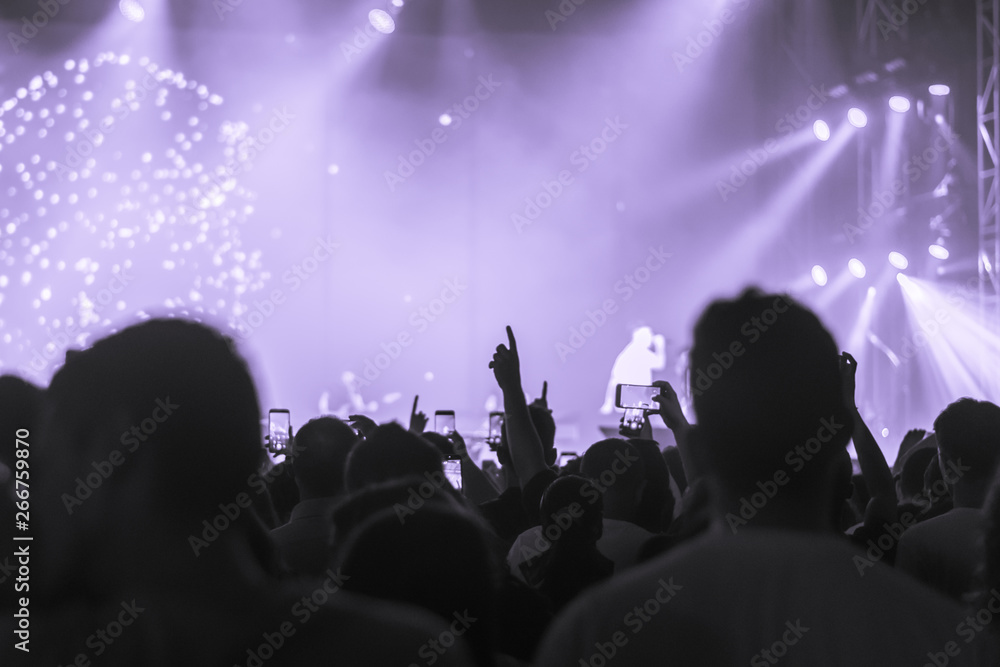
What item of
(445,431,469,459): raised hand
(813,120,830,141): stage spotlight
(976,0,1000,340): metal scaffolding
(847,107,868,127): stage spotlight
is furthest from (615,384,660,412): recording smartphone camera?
(813,120,830,141): stage spotlight

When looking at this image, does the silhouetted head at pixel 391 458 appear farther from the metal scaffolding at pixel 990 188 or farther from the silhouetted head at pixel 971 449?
the metal scaffolding at pixel 990 188

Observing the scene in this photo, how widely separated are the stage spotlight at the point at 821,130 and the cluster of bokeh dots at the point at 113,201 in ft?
22.1

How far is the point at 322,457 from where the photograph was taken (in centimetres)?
257

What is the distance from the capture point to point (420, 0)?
11.9m

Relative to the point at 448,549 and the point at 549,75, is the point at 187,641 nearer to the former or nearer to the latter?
the point at 448,549

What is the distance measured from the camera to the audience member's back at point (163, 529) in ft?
3.08

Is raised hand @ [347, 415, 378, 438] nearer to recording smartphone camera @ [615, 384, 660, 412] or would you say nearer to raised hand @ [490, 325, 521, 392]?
raised hand @ [490, 325, 521, 392]

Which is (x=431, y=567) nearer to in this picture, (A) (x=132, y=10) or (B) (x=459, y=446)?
(B) (x=459, y=446)

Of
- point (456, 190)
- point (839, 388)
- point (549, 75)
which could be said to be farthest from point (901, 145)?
point (839, 388)

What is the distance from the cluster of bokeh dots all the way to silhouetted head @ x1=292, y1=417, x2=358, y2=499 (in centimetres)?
952

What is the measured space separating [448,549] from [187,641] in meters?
0.42

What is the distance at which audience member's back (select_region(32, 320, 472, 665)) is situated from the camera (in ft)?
3.08

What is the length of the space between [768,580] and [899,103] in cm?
1011

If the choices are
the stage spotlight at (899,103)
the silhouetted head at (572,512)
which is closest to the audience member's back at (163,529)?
the silhouetted head at (572,512)
